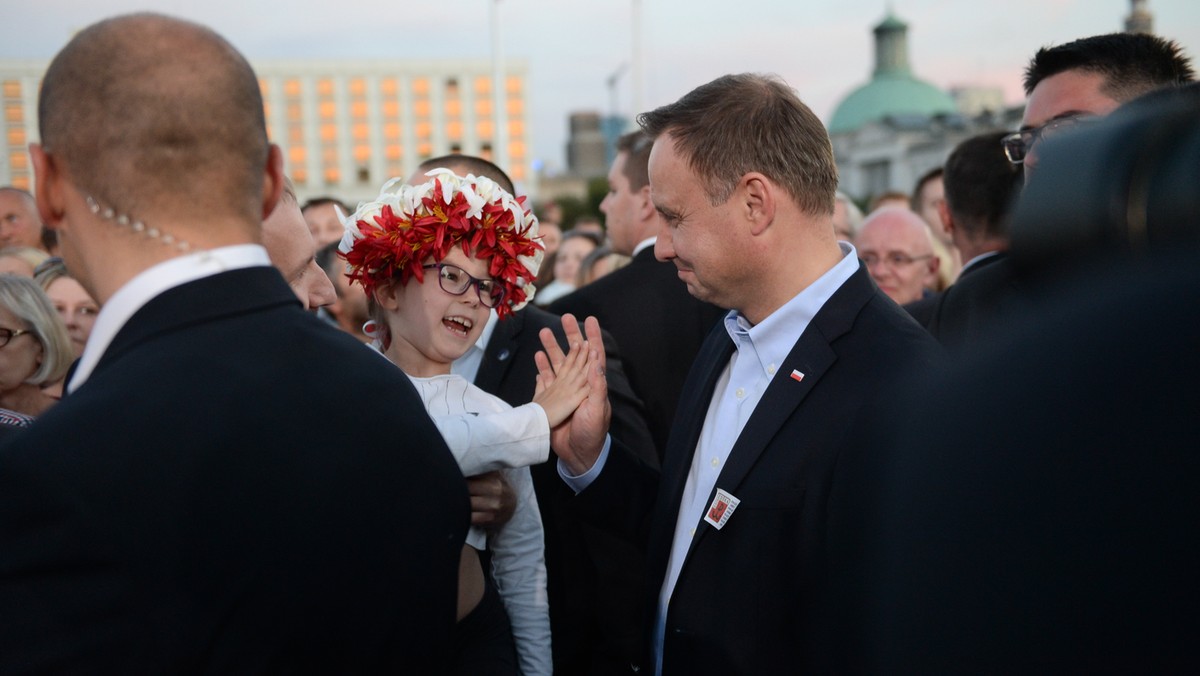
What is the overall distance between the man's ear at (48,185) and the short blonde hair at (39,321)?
2.69 meters

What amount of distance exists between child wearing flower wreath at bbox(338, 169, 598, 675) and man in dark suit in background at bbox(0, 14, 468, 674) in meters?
1.31

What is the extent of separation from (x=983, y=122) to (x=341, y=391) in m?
62.3

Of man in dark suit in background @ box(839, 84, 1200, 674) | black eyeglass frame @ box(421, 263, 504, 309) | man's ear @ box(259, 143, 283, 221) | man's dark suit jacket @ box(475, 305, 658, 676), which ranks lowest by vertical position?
man's dark suit jacket @ box(475, 305, 658, 676)

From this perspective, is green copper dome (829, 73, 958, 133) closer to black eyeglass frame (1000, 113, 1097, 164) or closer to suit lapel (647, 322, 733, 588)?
black eyeglass frame (1000, 113, 1097, 164)

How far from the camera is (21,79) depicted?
Result: 8831cm

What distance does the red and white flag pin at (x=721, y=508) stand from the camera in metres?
2.40

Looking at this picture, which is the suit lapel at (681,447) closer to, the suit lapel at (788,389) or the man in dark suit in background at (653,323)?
the suit lapel at (788,389)

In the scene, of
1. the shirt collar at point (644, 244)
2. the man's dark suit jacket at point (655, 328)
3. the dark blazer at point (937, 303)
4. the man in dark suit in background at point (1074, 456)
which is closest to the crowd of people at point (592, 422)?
the man in dark suit in background at point (1074, 456)

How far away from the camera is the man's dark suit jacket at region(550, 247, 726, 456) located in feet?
15.2

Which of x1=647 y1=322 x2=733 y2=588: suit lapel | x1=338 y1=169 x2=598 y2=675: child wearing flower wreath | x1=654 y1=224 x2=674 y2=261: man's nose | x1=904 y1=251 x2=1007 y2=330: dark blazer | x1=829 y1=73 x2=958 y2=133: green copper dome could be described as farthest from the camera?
x1=829 y1=73 x2=958 y2=133: green copper dome

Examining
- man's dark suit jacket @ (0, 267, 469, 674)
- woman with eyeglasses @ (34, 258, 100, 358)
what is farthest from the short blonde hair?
man's dark suit jacket @ (0, 267, 469, 674)

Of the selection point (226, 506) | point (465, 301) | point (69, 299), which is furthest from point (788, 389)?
point (69, 299)

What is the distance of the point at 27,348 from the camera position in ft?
12.9

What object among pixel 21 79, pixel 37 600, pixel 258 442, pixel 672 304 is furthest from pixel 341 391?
pixel 21 79
